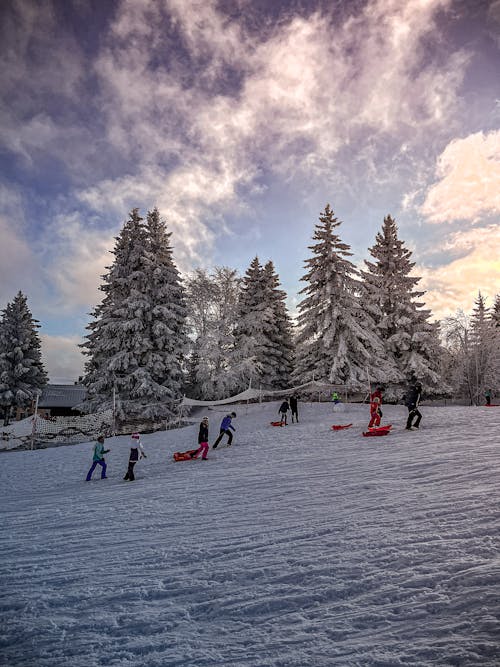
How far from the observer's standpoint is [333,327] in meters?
25.6

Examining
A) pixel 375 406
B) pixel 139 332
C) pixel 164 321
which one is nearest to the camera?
pixel 375 406

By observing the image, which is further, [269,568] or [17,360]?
[17,360]

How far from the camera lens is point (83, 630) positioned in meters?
4.16

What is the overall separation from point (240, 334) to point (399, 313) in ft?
42.5

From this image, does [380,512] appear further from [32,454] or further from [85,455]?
[32,454]

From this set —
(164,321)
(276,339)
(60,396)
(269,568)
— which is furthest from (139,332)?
(60,396)

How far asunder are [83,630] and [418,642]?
348cm

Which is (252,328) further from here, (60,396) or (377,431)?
(60,396)

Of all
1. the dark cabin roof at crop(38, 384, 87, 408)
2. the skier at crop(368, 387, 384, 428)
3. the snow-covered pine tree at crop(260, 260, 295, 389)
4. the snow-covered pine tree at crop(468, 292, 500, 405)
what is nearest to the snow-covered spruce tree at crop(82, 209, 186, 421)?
the snow-covered pine tree at crop(260, 260, 295, 389)

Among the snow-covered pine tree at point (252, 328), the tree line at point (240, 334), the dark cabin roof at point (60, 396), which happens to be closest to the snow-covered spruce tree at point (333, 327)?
the tree line at point (240, 334)

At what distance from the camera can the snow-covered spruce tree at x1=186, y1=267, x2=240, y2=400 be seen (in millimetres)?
29422

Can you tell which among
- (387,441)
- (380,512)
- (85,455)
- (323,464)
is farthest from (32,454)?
(380,512)

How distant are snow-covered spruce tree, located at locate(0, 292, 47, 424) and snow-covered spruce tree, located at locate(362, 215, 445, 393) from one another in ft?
99.3

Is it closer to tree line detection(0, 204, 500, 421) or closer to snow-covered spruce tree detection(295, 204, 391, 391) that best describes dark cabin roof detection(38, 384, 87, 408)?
tree line detection(0, 204, 500, 421)
